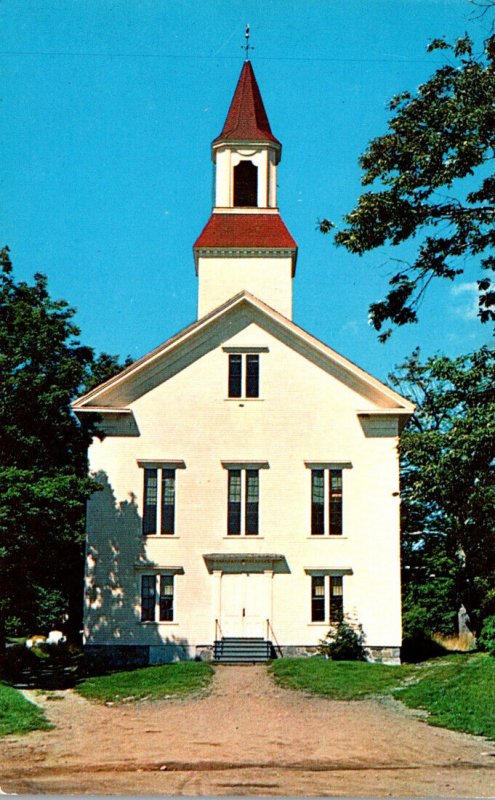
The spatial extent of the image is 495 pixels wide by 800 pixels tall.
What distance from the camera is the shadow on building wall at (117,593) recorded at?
101 ft

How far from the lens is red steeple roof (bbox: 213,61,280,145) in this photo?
38781mm

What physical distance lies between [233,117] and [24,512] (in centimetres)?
2255

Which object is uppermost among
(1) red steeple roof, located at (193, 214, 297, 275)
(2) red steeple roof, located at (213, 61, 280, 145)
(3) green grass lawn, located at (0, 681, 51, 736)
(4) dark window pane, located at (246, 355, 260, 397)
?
(2) red steeple roof, located at (213, 61, 280, 145)

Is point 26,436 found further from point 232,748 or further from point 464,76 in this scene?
point 464,76

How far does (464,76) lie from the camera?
15.5 meters

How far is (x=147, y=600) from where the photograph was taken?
102 ft

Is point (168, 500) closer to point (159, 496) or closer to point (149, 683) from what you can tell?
point (159, 496)

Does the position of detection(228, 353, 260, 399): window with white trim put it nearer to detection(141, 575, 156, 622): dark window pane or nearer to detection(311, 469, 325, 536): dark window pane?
detection(311, 469, 325, 536): dark window pane

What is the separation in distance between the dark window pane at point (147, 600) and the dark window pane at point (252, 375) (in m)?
6.78

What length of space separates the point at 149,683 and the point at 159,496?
24.7ft

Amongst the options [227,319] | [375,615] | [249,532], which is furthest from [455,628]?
[227,319]

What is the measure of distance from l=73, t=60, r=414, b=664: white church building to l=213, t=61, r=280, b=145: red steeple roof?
9258mm

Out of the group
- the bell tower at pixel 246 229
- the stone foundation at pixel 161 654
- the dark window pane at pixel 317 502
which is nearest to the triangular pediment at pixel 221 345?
the dark window pane at pixel 317 502

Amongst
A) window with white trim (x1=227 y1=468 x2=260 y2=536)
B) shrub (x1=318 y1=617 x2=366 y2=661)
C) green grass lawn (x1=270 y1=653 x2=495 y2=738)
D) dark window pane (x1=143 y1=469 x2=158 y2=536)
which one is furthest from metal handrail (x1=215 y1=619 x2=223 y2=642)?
dark window pane (x1=143 y1=469 x2=158 y2=536)
